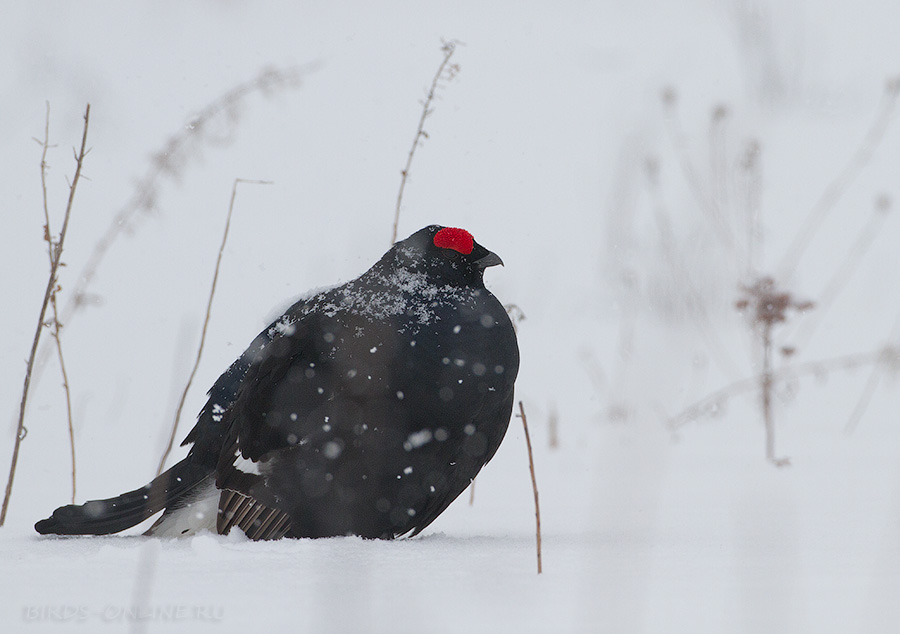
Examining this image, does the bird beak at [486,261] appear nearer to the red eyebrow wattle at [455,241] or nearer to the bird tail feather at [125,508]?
the red eyebrow wattle at [455,241]

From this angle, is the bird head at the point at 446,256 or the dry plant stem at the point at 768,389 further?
the dry plant stem at the point at 768,389

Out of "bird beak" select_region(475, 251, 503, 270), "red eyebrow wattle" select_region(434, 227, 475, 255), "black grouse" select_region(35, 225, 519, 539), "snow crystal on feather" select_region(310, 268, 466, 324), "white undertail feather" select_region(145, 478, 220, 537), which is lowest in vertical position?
"white undertail feather" select_region(145, 478, 220, 537)

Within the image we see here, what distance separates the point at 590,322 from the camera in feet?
23.3

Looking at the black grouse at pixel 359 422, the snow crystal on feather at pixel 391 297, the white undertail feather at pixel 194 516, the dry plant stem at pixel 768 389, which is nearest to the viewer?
the black grouse at pixel 359 422

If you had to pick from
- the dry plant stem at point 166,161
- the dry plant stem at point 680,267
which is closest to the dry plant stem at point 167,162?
the dry plant stem at point 166,161

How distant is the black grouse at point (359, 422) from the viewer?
190cm

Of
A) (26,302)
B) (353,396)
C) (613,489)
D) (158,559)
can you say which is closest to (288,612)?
(158,559)

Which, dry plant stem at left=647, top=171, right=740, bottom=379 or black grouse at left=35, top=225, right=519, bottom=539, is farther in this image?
dry plant stem at left=647, top=171, right=740, bottom=379

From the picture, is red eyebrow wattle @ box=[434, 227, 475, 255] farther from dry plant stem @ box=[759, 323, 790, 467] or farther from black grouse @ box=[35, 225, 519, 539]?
dry plant stem @ box=[759, 323, 790, 467]

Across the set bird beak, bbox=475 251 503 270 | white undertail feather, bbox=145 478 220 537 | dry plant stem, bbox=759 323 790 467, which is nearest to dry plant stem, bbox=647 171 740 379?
dry plant stem, bbox=759 323 790 467

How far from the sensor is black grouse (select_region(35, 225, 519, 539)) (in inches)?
74.8

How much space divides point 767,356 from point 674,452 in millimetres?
589

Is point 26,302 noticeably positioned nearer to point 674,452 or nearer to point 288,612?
point 674,452

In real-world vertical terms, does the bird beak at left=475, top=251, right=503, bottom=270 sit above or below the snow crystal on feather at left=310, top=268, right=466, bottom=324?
above
